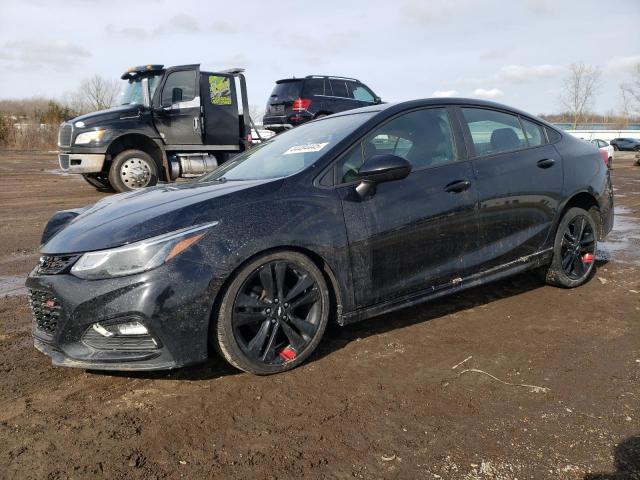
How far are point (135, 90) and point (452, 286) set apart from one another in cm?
969

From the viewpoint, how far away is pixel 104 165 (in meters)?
10.6

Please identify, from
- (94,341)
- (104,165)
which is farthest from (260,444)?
(104,165)

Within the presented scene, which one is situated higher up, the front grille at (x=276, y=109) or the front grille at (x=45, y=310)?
the front grille at (x=276, y=109)

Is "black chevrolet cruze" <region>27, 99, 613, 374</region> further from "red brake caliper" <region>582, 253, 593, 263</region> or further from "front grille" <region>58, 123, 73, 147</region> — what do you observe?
"front grille" <region>58, 123, 73, 147</region>

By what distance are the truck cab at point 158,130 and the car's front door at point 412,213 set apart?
7.89 metres

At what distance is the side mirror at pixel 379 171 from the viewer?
3266 mm

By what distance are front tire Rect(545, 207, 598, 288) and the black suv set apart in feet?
36.1

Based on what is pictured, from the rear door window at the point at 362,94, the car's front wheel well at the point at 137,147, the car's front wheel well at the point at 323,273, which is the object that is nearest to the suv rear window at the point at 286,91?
the rear door window at the point at 362,94

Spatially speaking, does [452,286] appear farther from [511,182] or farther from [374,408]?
[374,408]

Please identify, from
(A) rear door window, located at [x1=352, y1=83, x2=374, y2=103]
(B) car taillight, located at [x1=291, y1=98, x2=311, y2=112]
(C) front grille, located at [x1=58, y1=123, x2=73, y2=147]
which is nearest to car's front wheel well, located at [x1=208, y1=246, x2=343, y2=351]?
(C) front grille, located at [x1=58, y1=123, x2=73, y2=147]

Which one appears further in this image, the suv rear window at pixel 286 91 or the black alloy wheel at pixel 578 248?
the suv rear window at pixel 286 91

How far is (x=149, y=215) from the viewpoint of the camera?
9.66 ft

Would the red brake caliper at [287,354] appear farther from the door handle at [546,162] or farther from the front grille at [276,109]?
the front grille at [276,109]

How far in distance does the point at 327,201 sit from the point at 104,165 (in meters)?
8.60
